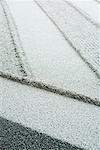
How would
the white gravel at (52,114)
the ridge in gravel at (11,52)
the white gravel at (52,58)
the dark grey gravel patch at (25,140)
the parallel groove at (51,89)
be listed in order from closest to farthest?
the dark grey gravel patch at (25,140), the white gravel at (52,114), the parallel groove at (51,89), the white gravel at (52,58), the ridge in gravel at (11,52)

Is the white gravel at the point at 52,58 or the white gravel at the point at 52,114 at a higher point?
the white gravel at the point at 52,114

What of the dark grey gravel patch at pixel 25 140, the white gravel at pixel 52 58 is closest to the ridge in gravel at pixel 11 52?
the white gravel at pixel 52 58

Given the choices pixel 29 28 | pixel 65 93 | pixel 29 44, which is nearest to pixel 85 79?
pixel 65 93

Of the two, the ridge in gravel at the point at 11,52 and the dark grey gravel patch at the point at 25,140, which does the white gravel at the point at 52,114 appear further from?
the ridge in gravel at the point at 11,52

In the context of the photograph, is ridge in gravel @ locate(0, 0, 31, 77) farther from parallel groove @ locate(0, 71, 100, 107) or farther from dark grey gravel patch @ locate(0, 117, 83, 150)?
dark grey gravel patch @ locate(0, 117, 83, 150)

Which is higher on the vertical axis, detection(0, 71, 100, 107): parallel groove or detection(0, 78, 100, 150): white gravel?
detection(0, 78, 100, 150): white gravel

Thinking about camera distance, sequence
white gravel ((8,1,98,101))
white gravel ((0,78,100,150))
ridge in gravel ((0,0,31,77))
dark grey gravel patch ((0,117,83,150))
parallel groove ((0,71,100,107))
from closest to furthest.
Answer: dark grey gravel patch ((0,117,83,150)), white gravel ((0,78,100,150)), parallel groove ((0,71,100,107)), white gravel ((8,1,98,101)), ridge in gravel ((0,0,31,77))

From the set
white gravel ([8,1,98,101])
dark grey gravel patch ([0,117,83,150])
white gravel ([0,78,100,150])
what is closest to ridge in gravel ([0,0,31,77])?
white gravel ([8,1,98,101])

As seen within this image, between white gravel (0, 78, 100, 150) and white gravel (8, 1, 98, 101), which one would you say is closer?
white gravel (0, 78, 100, 150)
